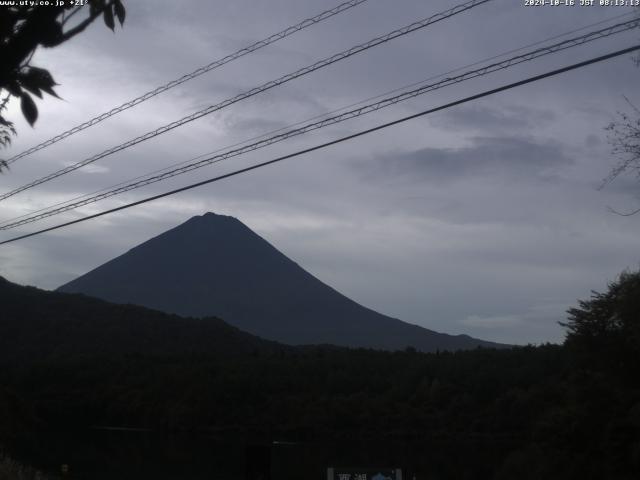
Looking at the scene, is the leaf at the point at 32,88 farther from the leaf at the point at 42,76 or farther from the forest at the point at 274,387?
the forest at the point at 274,387

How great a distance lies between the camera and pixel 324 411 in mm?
74312

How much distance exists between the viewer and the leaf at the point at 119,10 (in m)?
5.37

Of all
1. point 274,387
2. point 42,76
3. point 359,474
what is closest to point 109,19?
point 42,76

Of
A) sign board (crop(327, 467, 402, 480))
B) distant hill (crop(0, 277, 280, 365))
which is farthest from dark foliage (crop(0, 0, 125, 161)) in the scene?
distant hill (crop(0, 277, 280, 365))

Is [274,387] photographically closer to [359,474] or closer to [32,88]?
[359,474]

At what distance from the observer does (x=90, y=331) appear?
97.9 metres

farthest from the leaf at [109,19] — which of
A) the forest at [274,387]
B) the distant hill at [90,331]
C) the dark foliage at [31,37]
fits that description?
the distant hill at [90,331]

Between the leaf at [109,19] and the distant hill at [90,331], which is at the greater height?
the distant hill at [90,331]

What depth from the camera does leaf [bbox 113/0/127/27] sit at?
5.37 m

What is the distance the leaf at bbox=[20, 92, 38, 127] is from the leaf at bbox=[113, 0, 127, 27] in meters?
0.76

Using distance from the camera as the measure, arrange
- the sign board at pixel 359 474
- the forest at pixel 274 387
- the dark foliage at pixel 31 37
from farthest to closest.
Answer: the forest at pixel 274 387 < the sign board at pixel 359 474 < the dark foliage at pixel 31 37

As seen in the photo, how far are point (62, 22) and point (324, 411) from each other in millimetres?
71061

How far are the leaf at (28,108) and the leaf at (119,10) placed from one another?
2.50 ft

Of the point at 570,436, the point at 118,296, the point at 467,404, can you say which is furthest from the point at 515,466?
the point at 118,296
